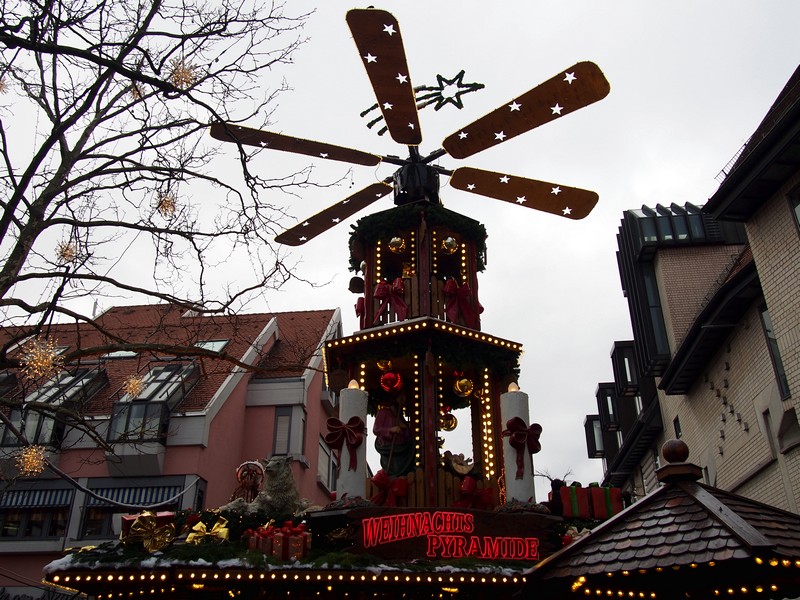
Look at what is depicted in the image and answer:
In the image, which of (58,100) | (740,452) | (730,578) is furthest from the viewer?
(740,452)

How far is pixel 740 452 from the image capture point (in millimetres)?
19281

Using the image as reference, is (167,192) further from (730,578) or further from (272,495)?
(730,578)

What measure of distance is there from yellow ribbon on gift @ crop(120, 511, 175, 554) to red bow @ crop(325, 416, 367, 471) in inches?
113

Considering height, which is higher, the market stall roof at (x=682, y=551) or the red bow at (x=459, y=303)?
the red bow at (x=459, y=303)

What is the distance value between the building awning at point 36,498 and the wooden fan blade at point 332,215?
12.3m

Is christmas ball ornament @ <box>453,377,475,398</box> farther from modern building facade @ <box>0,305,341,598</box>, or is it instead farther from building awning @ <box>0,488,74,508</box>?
building awning @ <box>0,488,74,508</box>

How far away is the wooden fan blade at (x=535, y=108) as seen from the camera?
1291 cm

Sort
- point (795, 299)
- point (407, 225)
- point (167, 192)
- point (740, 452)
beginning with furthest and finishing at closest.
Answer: point (740, 452), point (407, 225), point (795, 299), point (167, 192)

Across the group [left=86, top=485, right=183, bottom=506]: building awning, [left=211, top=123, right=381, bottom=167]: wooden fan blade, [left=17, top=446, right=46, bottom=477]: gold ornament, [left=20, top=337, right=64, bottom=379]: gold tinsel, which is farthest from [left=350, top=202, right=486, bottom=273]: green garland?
[left=86, top=485, right=183, bottom=506]: building awning

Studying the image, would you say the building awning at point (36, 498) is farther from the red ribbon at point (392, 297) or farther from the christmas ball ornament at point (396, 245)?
the christmas ball ornament at point (396, 245)

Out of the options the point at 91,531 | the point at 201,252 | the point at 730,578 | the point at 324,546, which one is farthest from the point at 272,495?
the point at 91,531

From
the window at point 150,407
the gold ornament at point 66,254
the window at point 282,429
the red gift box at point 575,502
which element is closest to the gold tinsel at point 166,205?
the gold ornament at point 66,254

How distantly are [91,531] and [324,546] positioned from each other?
14082 mm

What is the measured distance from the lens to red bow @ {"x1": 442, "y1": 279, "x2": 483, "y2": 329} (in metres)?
15.0
